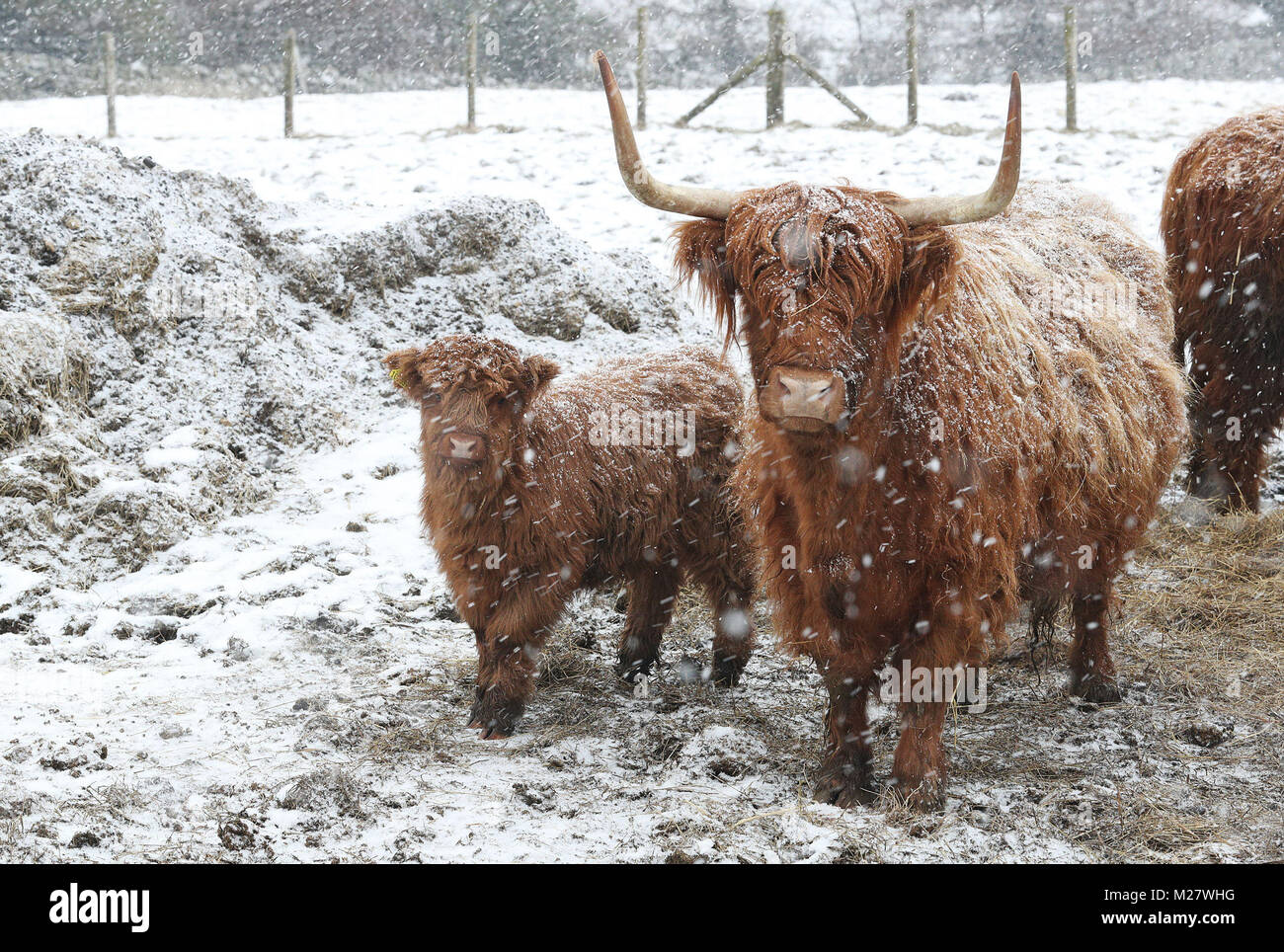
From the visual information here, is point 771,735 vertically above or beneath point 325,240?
beneath

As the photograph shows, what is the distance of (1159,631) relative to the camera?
509 centimetres

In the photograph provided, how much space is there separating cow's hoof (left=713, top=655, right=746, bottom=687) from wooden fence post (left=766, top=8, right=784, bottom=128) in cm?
1151

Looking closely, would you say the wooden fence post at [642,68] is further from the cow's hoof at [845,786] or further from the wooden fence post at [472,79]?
the cow's hoof at [845,786]

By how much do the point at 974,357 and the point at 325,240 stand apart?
536cm

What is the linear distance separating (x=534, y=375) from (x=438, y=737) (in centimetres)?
139

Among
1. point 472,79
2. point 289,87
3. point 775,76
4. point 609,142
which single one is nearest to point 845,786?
point 609,142

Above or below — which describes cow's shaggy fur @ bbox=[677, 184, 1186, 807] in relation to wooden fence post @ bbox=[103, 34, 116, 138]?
below

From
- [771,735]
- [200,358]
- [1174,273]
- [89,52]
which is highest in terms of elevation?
[89,52]

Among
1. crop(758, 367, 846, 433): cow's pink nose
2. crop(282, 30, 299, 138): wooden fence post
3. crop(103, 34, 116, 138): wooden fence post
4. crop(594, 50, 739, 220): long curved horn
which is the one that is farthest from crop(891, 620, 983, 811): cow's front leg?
crop(103, 34, 116, 138): wooden fence post

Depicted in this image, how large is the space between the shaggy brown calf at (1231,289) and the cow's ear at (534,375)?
11.3 ft

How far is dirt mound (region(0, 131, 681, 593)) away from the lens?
5.66 m

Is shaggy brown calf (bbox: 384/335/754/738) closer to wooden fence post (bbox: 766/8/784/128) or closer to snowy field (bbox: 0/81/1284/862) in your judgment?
snowy field (bbox: 0/81/1284/862)
